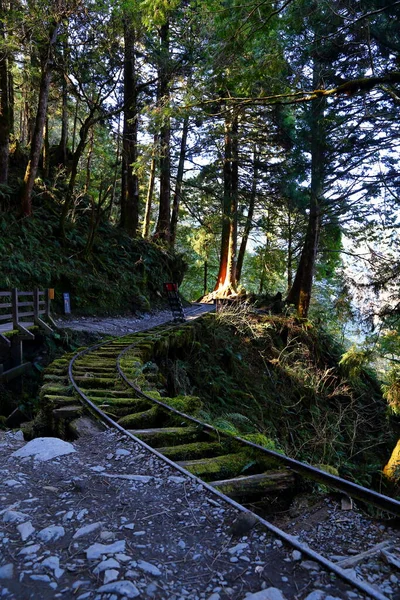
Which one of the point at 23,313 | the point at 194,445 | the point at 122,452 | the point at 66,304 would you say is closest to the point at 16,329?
the point at 23,313

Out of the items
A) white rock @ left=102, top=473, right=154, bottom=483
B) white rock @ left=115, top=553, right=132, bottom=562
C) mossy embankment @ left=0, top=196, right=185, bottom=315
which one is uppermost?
mossy embankment @ left=0, top=196, right=185, bottom=315

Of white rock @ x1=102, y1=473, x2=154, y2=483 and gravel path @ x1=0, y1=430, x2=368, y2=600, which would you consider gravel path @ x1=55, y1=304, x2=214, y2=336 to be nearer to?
white rock @ x1=102, y1=473, x2=154, y2=483

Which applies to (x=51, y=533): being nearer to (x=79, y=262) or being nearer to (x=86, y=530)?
(x=86, y=530)

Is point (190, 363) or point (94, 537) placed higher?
point (94, 537)

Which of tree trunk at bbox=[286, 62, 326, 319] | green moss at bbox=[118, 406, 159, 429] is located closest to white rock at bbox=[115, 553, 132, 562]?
green moss at bbox=[118, 406, 159, 429]

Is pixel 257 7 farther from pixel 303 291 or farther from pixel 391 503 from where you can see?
pixel 303 291

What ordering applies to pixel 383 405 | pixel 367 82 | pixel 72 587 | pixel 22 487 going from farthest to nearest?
1. pixel 383 405
2. pixel 367 82
3. pixel 22 487
4. pixel 72 587

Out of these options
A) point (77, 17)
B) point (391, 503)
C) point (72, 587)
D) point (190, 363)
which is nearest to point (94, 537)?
point (72, 587)

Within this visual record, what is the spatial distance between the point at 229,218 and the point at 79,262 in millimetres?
7732

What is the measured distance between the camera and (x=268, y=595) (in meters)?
1.89

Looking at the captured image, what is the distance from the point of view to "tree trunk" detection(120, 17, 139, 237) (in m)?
17.5

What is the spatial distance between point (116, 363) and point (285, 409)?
698 cm

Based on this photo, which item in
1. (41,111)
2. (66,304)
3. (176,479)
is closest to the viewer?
(176,479)

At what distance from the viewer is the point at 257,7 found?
667 cm
